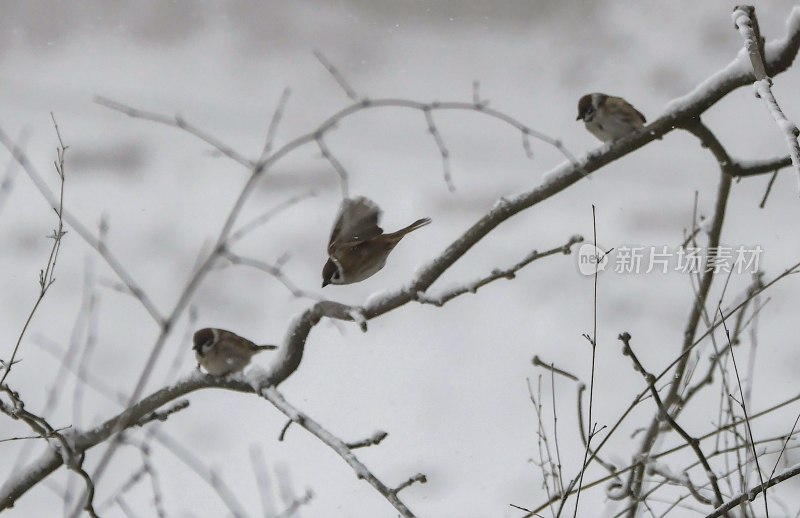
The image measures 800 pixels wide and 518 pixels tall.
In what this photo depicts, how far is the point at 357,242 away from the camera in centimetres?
261

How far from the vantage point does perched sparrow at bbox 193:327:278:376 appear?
2.57 meters

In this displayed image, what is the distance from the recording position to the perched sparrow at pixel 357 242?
254cm

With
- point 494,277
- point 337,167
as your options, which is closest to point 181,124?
point 337,167

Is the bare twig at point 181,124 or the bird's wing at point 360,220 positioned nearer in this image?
the bare twig at point 181,124

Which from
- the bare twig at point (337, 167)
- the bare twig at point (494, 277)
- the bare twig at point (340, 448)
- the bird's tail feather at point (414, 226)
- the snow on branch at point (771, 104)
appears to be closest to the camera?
the snow on branch at point (771, 104)

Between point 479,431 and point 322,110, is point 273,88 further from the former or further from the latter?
point 479,431

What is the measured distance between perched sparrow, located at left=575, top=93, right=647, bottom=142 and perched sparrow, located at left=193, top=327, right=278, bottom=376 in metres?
1.39

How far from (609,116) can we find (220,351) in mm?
1506

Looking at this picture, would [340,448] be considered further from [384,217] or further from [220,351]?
[384,217]

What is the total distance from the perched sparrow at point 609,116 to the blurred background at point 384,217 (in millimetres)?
909

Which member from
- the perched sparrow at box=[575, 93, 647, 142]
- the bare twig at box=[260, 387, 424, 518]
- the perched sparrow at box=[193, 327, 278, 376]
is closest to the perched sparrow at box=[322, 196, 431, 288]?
the perched sparrow at box=[193, 327, 278, 376]

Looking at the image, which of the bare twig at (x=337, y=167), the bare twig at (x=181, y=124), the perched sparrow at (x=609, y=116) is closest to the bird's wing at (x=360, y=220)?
the bare twig at (x=337, y=167)

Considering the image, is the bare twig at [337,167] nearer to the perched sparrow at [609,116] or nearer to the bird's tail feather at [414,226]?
the bird's tail feather at [414,226]

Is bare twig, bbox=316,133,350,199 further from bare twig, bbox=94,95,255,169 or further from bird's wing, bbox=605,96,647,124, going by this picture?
bird's wing, bbox=605,96,647,124
